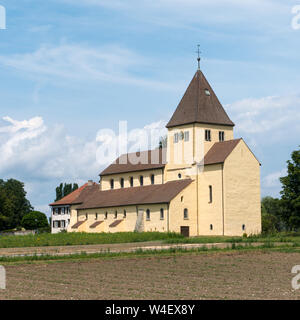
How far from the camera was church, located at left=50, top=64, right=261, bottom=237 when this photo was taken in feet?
217

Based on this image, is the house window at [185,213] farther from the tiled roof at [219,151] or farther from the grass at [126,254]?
the grass at [126,254]

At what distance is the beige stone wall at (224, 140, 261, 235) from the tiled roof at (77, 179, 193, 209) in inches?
205

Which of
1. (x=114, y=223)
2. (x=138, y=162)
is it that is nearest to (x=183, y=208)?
(x=114, y=223)

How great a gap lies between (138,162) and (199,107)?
14298mm

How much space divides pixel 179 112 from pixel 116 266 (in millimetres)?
45328

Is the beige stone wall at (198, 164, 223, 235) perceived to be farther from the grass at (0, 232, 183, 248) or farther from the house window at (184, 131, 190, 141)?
the grass at (0, 232, 183, 248)

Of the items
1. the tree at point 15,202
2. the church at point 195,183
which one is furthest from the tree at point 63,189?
the church at point 195,183

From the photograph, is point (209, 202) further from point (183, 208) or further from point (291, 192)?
point (291, 192)

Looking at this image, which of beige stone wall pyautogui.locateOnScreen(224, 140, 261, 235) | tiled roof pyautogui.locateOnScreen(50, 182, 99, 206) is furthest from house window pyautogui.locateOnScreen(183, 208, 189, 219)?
tiled roof pyautogui.locateOnScreen(50, 182, 99, 206)

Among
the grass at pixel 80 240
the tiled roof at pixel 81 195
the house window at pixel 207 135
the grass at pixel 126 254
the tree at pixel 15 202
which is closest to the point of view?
the grass at pixel 126 254

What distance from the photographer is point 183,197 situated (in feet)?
222

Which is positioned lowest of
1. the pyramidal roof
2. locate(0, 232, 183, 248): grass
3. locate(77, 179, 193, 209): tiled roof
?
locate(0, 232, 183, 248): grass

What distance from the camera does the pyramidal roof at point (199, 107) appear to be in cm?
7069
